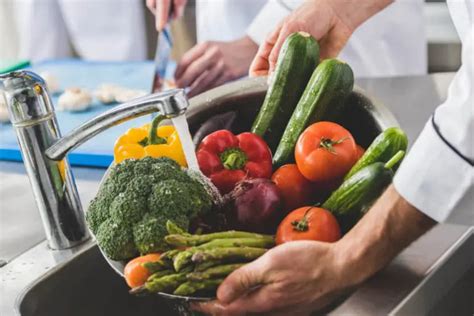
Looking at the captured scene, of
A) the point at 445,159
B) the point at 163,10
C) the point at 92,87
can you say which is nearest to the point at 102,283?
the point at 445,159

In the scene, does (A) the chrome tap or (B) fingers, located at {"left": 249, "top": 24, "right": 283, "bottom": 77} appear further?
(B) fingers, located at {"left": 249, "top": 24, "right": 283, "bottom": 77}

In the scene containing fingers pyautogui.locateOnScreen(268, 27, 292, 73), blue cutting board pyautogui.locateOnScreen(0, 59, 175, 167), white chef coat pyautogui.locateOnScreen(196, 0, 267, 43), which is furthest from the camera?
white chef coat pyautogui.locateOnScreen(196, 0, 267, 43)

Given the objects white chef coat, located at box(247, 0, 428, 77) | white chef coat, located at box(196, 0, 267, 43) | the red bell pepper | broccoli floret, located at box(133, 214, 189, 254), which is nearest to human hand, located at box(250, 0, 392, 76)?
the red bell pepper

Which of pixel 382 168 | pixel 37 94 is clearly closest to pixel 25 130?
pixel 37 94

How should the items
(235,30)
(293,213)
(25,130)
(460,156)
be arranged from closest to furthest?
(460,156) → (293,213) → (25,130) → (235,30)

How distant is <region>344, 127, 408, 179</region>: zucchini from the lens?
942mm

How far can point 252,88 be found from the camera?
119 cm

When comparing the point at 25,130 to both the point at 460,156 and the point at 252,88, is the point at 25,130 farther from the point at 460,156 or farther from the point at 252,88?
the point at 460,156

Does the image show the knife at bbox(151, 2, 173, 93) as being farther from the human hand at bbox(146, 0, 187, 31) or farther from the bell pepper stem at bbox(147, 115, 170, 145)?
the bell pepper stem at bbox(147, 115, 170, 145)

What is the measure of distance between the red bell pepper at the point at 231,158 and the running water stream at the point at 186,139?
0.10ft

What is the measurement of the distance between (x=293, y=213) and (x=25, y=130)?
38cm

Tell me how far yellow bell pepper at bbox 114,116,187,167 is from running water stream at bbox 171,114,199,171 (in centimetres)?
5

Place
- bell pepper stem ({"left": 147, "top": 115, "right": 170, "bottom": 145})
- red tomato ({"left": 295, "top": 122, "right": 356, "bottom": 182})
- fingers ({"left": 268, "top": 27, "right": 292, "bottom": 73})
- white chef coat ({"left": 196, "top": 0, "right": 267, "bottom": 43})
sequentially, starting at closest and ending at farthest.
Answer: red tomato ({"left": 295, "top": 122, "right": 356, "bottom": 182}), bell pepper stem ({"left": 147, "top": 115, "right": 170, "bottom": 145}), fingers ({"left": 268, "top": 27, "right": 292, "bottom": 73}), white chef coat ({"left": 196, "top": 0, "right": 267, "bottom": 43})

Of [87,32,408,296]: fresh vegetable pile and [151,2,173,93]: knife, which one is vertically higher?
[87,32,408,296]: fresh vegetable pile
